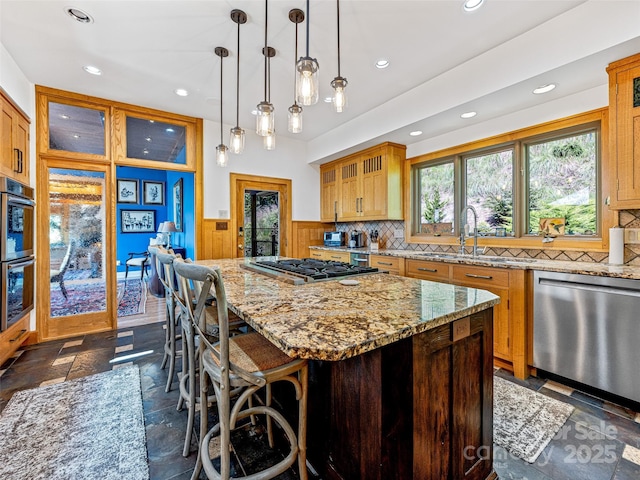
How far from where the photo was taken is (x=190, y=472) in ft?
4.75

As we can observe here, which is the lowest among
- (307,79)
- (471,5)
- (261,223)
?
(261,223)

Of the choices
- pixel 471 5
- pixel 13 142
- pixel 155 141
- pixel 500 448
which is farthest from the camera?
pixel 155 141

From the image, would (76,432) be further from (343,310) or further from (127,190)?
(127,190)

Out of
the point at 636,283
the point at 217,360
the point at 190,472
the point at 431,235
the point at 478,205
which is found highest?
the point at 478,205

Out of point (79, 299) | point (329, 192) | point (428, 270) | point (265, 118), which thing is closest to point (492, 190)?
point (428, 270)

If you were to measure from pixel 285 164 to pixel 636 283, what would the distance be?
437cm

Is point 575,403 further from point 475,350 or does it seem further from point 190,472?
point 190,472

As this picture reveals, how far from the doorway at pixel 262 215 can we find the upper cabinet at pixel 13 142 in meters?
2.32

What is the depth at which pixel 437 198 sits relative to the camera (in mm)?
3902

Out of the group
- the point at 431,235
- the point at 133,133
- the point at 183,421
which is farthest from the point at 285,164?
the point at 183,421

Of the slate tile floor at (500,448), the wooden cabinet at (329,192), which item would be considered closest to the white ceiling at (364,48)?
the wooden cabinet at (329,192)

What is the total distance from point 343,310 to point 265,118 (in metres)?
1.48

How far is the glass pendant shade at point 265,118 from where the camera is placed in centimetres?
194

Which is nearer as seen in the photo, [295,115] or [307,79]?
[307,79]
